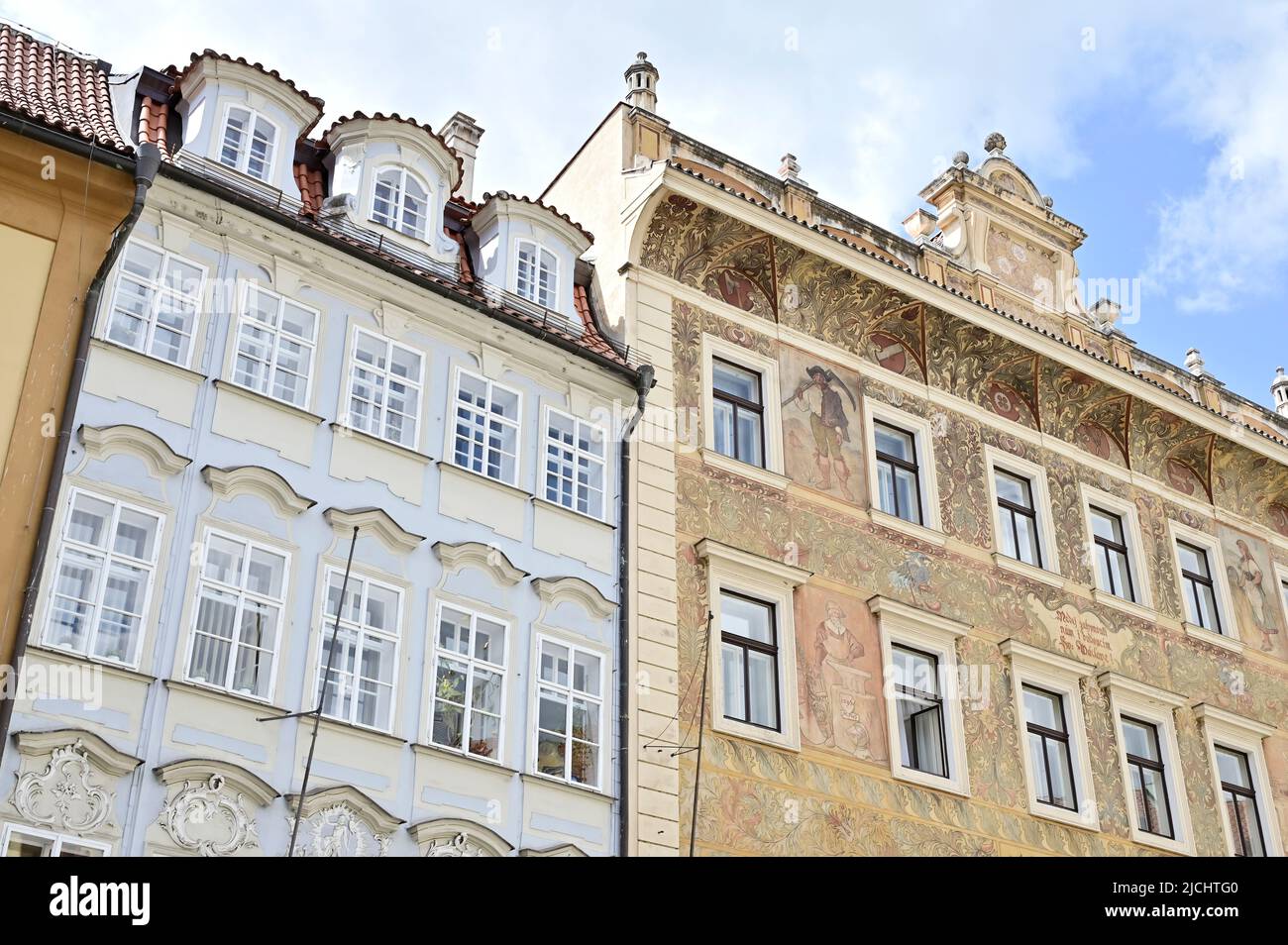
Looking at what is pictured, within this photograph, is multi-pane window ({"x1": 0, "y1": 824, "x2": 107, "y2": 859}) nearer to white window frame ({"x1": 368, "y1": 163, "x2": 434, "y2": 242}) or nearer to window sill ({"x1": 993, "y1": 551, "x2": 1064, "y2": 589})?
white window frame ({"x1": 368, "y1": 163, "x2": 434, "y2": 242})

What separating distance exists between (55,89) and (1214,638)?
588 inches

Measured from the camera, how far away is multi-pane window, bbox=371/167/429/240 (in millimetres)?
16000

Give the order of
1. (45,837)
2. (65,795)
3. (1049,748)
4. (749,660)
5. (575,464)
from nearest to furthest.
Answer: (45,837), (65,795), (575,464), (749,660), (1049,748)

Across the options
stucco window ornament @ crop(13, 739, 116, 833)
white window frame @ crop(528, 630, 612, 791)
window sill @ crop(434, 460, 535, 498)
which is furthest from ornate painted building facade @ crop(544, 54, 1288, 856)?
stucco window ornament @ crop(13, 739, 116, 833)

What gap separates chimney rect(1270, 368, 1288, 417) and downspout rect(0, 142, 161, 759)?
1897cm

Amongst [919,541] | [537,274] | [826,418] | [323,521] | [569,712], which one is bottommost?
[569,712]

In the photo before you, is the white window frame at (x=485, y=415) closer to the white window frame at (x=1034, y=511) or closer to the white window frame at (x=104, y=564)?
the white window frame at (x=104, y=564)

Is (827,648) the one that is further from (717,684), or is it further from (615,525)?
(615,525)

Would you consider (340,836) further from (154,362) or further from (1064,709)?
(1064,709)

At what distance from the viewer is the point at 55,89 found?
1490 centimetres

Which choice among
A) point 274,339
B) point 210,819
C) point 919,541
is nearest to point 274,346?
point 274,339

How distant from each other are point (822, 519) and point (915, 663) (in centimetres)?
182

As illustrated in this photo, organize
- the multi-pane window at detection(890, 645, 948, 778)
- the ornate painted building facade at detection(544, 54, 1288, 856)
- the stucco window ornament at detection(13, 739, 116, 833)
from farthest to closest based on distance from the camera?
the multi-pane window at detection(890, 645, 948, 778) → the ornate painted building facade at detection(544, 54, 1288, 856) → the stucco window ornament at detection(13, 739, 116, 833)

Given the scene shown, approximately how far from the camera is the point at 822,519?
56.9ft
